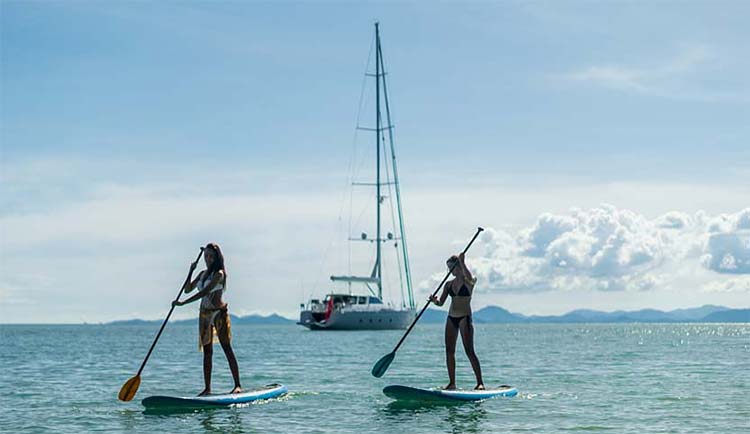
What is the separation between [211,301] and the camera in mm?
16578

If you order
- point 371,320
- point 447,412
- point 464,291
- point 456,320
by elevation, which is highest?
point 371,320

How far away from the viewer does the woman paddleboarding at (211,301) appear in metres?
16.4

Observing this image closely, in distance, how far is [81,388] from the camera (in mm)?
23531

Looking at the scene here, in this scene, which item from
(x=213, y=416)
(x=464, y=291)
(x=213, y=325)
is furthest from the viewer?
(x=464, y=291)

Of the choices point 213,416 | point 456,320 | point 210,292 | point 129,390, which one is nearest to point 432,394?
point 456,320

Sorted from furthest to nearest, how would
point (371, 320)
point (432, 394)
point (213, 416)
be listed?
point (371, 320) → point (432, 394) → point (213, 416)

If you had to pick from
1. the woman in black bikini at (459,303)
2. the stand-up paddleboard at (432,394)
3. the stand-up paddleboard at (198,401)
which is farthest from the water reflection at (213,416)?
the woman in black bikini at (459,303)

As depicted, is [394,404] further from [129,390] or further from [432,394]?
[129,390]

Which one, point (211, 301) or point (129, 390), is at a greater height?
point (211, 301)

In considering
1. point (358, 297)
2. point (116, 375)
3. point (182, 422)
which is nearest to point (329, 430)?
point (182, 422)

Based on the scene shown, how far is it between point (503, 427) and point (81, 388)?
11819mm

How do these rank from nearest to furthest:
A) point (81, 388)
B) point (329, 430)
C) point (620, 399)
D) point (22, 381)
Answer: point (329, 430), point (620, 399), point (81, 388), point (22, 381)

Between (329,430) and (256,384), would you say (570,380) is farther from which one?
(329,430)

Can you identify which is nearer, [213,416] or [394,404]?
[213,416]
